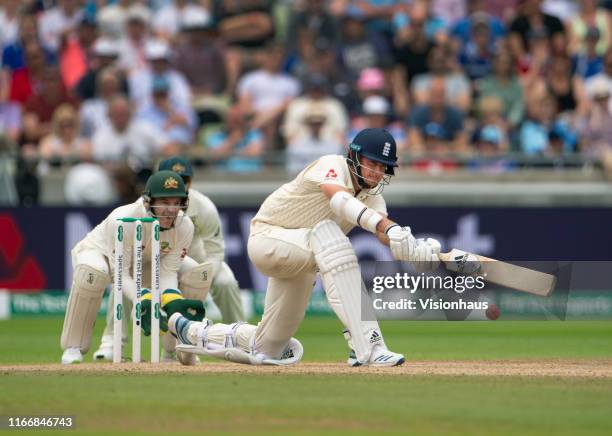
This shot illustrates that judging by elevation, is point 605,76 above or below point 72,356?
above

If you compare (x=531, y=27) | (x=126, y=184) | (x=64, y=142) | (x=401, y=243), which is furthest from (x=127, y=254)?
(x=531, y=27)

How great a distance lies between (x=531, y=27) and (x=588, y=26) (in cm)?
74

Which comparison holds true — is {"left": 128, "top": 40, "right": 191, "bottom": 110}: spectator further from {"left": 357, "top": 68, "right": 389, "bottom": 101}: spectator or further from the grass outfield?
the grass outfield

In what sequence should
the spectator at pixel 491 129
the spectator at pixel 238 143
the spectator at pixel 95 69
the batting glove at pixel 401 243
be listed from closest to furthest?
the batting glove at pixel 401 243 < the spectator at pixel 491 129 < the spectator at pixel 238 143 < the spectator at pixel 95 69

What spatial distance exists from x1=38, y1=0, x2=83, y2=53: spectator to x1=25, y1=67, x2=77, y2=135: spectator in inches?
39.2

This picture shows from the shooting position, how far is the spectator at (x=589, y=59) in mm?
16047

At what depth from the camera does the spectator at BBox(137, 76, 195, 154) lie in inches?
602

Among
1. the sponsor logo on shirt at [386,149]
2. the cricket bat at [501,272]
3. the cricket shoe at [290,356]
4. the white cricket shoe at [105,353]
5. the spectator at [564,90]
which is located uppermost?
the spectator at [564,90]

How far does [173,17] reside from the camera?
16766 millimetres

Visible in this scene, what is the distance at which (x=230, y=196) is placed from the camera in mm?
14875

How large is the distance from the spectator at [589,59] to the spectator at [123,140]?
498 cm

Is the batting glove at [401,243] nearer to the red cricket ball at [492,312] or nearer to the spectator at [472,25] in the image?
the red cricket ball at [492,312]

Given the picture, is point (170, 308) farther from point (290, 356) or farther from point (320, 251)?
point (320, 251)

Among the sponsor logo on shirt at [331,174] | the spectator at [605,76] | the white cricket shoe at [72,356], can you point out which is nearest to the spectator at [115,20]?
the spectator at [605,76]
